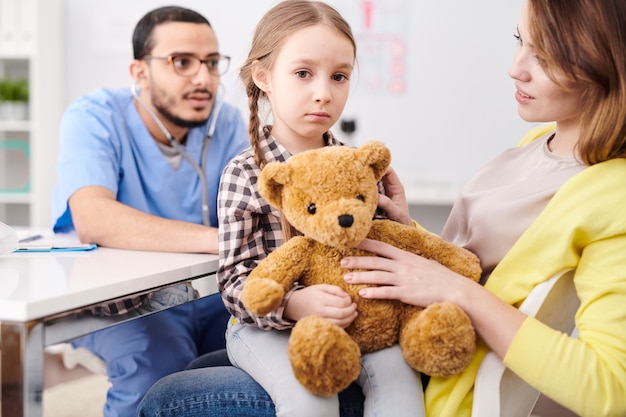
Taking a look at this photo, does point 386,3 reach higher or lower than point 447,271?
higher

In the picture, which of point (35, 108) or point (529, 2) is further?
point (35, 108)

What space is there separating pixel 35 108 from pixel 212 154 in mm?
2104

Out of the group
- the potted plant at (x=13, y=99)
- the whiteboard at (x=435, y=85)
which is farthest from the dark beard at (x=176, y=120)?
the potted plant at (x=13, y=99)

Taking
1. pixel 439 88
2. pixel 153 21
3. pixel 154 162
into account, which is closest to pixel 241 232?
pixel 154 162

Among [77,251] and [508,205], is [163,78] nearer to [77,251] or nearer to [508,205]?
[77,251]

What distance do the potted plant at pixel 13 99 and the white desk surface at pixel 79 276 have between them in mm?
2580

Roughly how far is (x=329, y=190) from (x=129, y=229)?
1.99 ft

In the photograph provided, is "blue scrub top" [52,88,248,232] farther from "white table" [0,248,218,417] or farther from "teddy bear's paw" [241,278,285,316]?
"teddy bear's paw" [241,278,285,316]

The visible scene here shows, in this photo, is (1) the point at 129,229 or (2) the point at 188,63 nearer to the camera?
(1) the point at 129,229

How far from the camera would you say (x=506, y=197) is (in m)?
1.06

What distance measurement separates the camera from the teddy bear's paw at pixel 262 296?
2.89 ft

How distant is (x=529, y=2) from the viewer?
3.23 feet

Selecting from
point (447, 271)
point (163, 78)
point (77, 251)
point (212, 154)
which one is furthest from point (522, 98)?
point (163, 78)

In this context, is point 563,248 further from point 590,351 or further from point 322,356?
point 322,356
